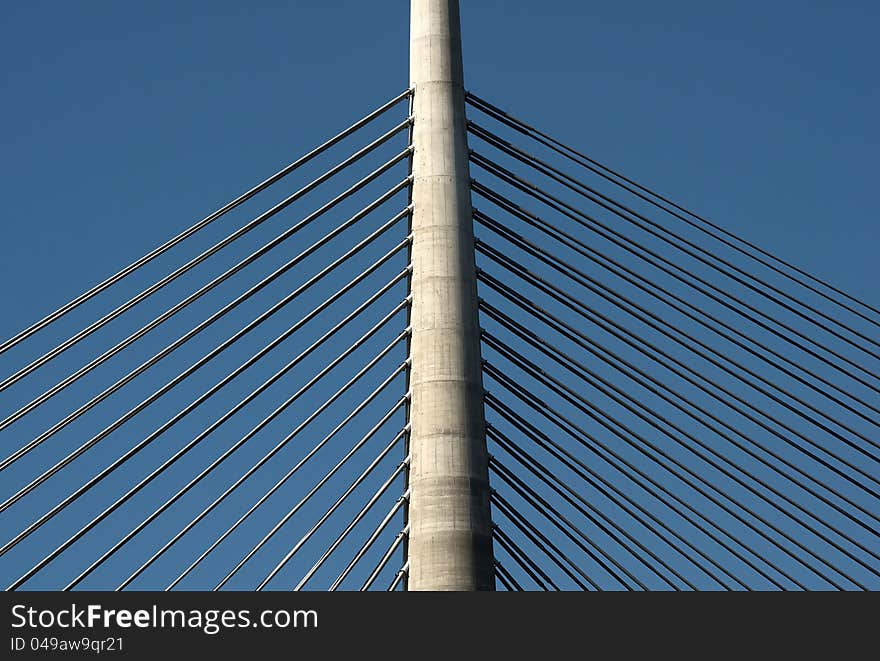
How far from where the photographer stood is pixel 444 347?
98.1 feet

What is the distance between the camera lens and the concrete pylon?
29.0 metres

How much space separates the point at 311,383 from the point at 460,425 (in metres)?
2.58

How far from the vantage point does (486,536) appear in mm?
29125

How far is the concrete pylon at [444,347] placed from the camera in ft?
95.0

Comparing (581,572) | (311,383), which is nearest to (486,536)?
(581,572)

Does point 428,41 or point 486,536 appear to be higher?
point 428,41
